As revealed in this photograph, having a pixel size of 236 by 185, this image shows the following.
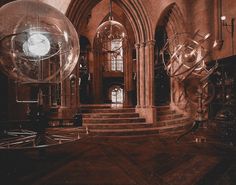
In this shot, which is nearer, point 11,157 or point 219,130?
point 11,157

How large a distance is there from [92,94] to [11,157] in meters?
11.3

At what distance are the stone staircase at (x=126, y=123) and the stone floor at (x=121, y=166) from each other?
235cm

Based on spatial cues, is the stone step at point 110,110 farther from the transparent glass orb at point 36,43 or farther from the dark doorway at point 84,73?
the transparent glass orb at point 36,43

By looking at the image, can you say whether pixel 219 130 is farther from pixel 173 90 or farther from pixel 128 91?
pixel 128 91

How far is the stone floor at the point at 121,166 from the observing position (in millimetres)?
2906

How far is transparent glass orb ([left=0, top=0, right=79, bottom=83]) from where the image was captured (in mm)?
2240

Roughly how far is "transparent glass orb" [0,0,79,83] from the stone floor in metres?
1.11

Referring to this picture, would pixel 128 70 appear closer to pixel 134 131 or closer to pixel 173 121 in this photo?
pixel 173 121

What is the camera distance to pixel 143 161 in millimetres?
3836

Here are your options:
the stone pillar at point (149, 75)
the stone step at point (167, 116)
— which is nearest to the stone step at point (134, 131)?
the stone step at point (167, 116)

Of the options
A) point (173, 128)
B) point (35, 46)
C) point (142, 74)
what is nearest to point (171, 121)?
point (173, 128)

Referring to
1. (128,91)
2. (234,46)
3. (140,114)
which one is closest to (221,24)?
(234,46)

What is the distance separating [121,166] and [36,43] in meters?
2.33

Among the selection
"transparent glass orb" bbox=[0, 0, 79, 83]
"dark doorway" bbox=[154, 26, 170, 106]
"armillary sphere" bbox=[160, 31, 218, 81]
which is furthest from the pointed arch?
"transparent glass orb" bbox=[0, 0, 79, 83]
